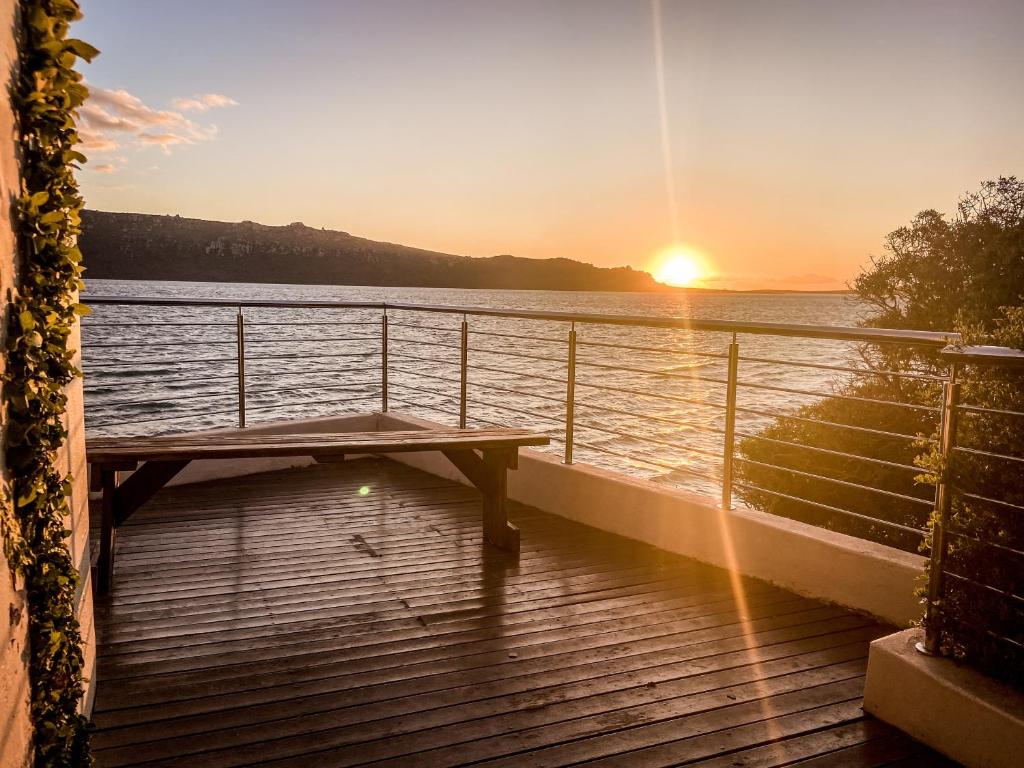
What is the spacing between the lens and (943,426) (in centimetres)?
210

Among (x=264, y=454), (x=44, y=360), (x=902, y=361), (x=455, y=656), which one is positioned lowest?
(x=455, y=656)

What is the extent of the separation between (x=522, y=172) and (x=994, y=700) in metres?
17.1

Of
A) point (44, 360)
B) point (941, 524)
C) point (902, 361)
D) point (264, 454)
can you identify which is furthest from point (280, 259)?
point (941, 524)

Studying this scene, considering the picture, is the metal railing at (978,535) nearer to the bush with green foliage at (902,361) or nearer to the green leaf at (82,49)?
the green leaf at (82,49)

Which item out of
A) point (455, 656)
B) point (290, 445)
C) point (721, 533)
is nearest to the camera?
point (455, 656)

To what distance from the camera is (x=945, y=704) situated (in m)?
1.95

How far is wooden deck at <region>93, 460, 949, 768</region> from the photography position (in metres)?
1.95

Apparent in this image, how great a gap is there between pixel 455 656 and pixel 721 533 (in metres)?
1.41

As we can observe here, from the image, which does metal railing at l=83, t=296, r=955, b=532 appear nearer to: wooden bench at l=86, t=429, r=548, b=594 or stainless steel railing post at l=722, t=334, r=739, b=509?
stainless steel railing post at l=722, t=334, r=739, b=509

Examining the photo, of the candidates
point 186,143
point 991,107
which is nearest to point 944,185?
point 991,107

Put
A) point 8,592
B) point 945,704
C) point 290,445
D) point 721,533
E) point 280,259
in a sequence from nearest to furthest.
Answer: point 8,592
point 945,704
point 290,445
point 721,533
point 280,259

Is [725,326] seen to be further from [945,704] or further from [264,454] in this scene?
[264,454]

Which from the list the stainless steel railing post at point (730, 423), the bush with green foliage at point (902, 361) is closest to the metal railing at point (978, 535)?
the stainless steel railing post at point (730, 423)

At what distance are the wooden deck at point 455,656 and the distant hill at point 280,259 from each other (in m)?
43.3
